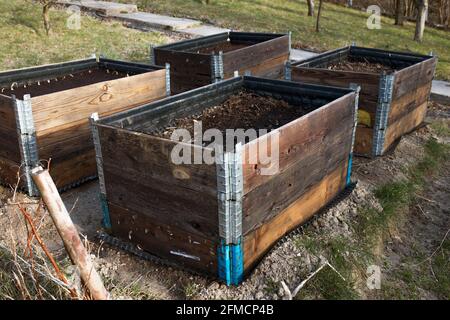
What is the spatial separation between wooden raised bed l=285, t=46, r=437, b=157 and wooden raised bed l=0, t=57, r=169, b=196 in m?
2.38

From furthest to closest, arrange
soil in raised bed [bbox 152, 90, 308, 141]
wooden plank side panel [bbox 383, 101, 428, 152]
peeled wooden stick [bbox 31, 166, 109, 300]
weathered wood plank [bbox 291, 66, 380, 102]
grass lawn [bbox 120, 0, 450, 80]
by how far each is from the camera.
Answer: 1. grass lawn [bbox 120, 0, 450, 80]
2. wooden plank side panel [bbox 383, 101, 428, 152]
3. weathered wood plank [bbox 291, 66, 380, 102]
4. soil in raised bed [bbox 152, 90, 308, 141]
5. peeled wooden stick [bbox 31, 166, 109, 300]

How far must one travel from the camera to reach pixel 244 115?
546cm

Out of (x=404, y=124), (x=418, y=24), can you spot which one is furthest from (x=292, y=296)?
(x=418, y=24)

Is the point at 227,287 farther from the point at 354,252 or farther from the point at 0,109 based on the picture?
the point at 0,109

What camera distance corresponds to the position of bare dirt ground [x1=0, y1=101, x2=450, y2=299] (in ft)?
13.3

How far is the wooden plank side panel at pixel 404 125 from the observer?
7.03 m

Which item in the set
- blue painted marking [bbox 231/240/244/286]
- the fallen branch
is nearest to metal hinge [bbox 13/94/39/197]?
blue painted marking [bbox 231/240/244/286]

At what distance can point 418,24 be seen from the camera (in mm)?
18594

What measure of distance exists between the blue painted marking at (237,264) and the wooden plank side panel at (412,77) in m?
3.88

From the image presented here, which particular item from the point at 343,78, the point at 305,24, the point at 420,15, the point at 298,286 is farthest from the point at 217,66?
the point at 420,15

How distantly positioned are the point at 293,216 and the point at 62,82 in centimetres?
427

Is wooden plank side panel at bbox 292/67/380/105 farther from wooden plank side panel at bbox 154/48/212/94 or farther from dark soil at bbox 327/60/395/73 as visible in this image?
wooden plank side panel at bbox 154/48/212/94

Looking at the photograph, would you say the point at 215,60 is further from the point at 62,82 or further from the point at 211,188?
the point at 211,188

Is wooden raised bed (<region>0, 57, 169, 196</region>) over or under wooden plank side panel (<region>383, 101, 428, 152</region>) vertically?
over
